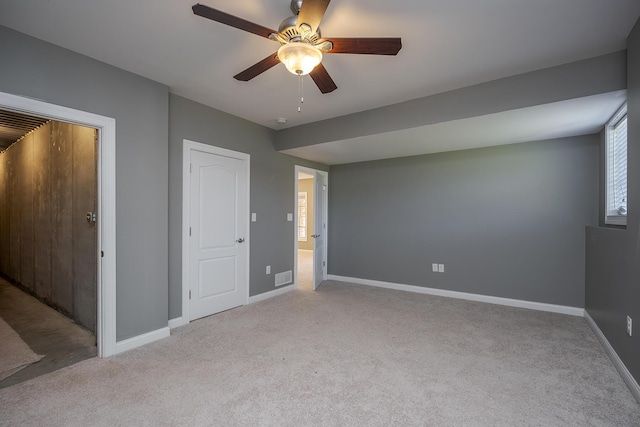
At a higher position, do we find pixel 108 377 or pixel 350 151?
pixel 350 151

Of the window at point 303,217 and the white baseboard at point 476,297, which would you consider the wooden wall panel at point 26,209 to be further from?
the window at point 303,217

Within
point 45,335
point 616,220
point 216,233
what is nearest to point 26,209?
point 45,335

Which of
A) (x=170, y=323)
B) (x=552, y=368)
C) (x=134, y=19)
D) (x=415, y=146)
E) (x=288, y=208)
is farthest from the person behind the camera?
(x=288, y=208)

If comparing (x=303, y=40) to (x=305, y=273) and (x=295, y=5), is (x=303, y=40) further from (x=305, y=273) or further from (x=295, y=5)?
(x=305, y=273)

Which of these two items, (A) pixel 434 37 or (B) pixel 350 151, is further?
(B) pixel 350 151

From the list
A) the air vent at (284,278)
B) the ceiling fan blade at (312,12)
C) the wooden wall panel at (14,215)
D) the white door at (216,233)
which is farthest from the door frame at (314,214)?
the wooden wall panel at (14,215)

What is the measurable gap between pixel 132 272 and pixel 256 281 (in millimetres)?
1786

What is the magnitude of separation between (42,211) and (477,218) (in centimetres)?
615

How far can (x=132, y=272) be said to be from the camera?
281cm

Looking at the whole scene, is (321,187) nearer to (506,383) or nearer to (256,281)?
(256,281)

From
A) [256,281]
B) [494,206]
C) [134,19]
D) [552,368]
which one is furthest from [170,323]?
[494,206]

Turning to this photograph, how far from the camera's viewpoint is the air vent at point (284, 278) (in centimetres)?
471

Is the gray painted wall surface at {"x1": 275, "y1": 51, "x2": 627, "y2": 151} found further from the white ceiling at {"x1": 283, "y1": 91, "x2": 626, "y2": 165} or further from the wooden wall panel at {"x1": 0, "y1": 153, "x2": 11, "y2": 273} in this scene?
the wooden wall panel at {"x1": 0, "y1": 153, "x2": 11, "y2": 273}

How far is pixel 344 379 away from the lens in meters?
2.30
